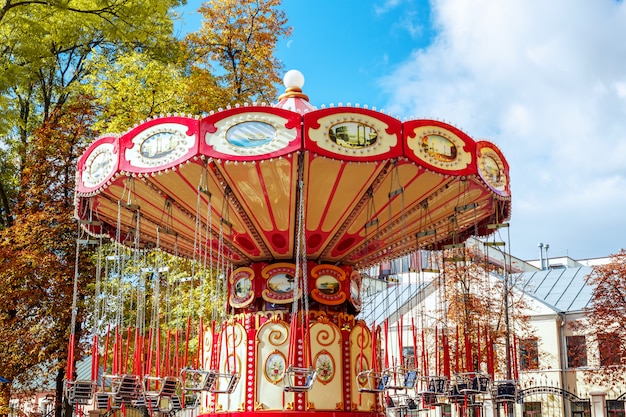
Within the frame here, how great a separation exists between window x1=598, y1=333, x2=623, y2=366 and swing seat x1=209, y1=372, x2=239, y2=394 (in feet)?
60.0

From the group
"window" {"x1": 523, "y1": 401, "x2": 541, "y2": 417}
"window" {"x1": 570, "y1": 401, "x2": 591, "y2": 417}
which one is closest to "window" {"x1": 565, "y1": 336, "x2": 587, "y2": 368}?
"window" {"x1": 570, "y1": 401, "x2": 591, "y2": 417}

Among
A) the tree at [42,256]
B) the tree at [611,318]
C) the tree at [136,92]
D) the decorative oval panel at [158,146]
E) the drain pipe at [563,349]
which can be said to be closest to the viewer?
the decorative oval panel at [158,146]

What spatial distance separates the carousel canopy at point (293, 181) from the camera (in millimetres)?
10539

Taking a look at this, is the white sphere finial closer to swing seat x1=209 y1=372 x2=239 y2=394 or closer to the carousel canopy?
the carousel canopy

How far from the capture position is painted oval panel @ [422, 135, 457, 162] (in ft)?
36.0

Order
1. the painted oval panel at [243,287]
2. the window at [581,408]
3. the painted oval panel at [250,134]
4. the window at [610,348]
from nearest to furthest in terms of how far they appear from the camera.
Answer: the painted oval panel at [250,134] < the painted oval panel at [243,287] < the window at [610,348] < the window at [581,408]

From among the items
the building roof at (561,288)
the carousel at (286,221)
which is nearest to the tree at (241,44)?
the carousel at (286,221)

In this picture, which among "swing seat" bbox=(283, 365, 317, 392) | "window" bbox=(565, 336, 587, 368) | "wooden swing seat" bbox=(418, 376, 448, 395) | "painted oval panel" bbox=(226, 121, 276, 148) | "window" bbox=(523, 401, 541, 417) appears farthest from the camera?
"window" bbox=(523, 401, 541, 417)

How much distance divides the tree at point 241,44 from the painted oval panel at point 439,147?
40.8 ft

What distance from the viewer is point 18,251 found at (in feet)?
69.5

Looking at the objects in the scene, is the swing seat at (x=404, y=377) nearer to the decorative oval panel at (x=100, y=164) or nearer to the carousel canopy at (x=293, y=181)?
the carousel canopy at (x=293, y=181)

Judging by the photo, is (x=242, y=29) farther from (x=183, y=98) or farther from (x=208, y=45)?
(x=183, y=98)

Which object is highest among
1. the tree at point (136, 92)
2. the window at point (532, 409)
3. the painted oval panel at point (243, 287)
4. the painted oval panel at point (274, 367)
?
the tree at point (136, 92)

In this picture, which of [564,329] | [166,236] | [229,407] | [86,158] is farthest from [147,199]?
[564,329]
